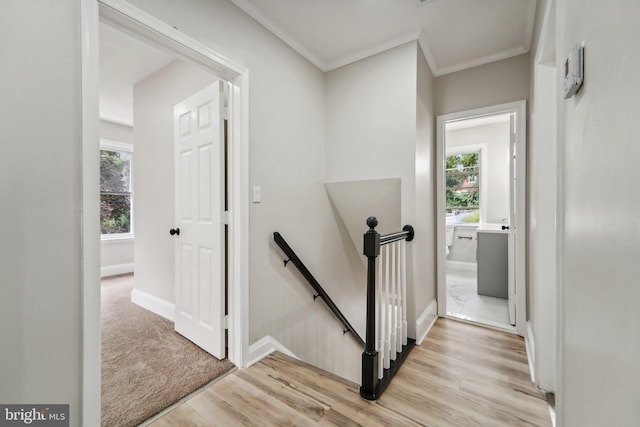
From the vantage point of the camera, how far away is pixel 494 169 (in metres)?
4.60

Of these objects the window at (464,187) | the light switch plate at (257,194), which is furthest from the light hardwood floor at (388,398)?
the window at (464,187)

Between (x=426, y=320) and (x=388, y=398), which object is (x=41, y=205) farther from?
(x=426, y=320)

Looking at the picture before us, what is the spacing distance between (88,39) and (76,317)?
122 cm

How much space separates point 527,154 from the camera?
7.74ft

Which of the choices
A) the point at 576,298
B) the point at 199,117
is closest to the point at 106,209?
the point at 199,117

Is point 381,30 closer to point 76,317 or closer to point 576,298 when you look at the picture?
point 576,298

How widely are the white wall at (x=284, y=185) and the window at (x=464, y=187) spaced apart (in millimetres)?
3178

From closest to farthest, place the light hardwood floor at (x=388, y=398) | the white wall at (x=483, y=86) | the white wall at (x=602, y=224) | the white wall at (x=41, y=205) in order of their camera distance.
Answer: the white wall at (x=602, y=224) → the white wall at (x=41, y=205) → the light hardwood floor at (x=388, y=398) → the white wall at (x=483, y=86)

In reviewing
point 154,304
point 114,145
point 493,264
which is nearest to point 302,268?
point 154,304

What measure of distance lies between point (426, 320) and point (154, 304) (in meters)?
2.82

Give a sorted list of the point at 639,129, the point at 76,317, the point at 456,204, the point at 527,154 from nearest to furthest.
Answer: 1. the point at 639,129
2. the point at 76,317
3. the point at 527,154
4. the point at 456,204

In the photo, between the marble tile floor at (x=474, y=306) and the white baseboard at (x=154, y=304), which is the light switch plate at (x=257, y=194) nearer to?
the white baseboard at (x=154, y=304)

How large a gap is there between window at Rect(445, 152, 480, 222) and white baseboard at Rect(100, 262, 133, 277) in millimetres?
5963

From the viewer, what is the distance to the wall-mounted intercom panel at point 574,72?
29.8 inches
